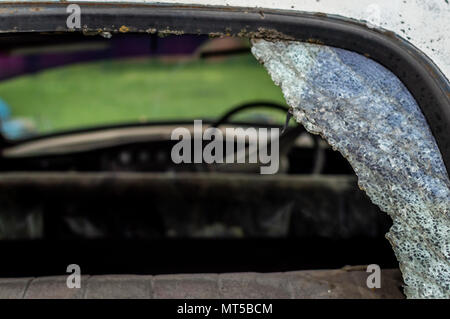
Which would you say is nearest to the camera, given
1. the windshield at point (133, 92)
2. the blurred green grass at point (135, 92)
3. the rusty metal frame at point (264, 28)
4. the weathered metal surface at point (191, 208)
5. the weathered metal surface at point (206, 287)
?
the rusty metal frame at point (264, 28)

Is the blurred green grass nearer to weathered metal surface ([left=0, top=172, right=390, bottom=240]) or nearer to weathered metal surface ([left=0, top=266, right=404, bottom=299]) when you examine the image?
weathered metal surface ([left=0, top=172, right=390, bottom=240])

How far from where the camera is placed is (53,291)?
4.11ft

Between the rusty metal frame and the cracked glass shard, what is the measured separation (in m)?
0.02

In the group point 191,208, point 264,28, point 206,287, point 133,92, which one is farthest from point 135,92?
point 264,28

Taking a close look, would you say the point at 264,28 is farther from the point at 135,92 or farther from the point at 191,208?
the point at 135,92

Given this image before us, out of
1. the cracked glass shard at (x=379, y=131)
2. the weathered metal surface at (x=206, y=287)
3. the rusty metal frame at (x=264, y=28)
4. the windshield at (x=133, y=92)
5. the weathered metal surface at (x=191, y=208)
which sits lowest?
the weathered metal surface at (x=206, y=287)

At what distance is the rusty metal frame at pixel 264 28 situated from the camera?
997 mm

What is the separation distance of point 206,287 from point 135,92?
9.53 m

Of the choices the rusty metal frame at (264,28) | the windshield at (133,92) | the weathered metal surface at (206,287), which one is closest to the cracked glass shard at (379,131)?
the rusty metal frame at (264,28)

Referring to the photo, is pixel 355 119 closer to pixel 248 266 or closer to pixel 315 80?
pixel 315 80

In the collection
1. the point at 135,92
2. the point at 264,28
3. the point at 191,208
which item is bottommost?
the point at 264,28

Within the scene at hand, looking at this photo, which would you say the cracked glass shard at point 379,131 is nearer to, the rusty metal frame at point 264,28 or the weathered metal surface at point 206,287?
the rusty metal frame at point 264,28

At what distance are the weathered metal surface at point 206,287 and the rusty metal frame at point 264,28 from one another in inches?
16.8

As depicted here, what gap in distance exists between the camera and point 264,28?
1.03m
